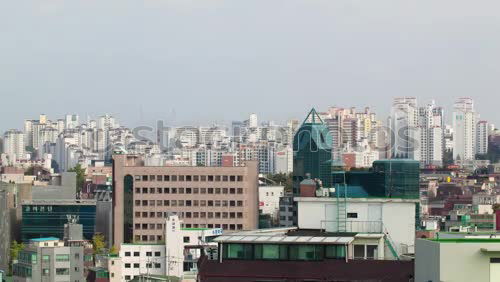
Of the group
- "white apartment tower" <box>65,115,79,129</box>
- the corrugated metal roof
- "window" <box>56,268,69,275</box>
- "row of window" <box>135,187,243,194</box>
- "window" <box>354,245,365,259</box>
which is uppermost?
"white apartment tower" <box>65,115,79,129</box>

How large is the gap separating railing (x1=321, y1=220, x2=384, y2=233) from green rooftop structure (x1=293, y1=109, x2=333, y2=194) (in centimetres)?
3517

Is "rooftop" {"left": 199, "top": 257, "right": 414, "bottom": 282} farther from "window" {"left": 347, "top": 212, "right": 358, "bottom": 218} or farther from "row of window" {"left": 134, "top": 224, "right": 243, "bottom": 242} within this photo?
"row of window" {"left": 134, "top": 224, "right": 243, "bottom": 242}

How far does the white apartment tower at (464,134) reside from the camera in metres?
127

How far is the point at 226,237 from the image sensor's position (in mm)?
10695

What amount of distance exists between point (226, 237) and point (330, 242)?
0.74 meters

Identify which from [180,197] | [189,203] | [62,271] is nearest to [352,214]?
[62,271]

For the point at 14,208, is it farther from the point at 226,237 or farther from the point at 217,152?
the point at 217,152

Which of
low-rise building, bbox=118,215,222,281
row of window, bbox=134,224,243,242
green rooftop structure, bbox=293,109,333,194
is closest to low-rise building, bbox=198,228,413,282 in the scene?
low-rise building, bbox=118,215,222,281

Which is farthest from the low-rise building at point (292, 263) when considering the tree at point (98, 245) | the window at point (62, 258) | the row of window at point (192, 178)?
the row of window at point (192, 178)

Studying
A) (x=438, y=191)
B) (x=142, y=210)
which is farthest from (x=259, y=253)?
(x=438, y=191)

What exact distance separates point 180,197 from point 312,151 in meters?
5.10

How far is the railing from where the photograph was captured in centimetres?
1251

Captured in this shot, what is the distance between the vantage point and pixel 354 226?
496 inches

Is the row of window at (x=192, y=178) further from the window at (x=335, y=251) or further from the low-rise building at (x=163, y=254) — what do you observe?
the window at (x=335, y=251)
